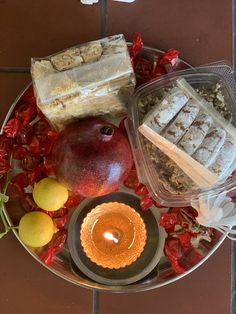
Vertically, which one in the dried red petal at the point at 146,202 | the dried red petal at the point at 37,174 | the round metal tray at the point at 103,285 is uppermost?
the dried red petal at the point at 37,174

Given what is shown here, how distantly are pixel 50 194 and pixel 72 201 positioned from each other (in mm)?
63

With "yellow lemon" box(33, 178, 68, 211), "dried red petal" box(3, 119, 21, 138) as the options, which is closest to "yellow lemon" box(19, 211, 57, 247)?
"yellow lemon" box(33, 178, 68, 211)

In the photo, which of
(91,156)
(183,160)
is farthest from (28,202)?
(183,160)

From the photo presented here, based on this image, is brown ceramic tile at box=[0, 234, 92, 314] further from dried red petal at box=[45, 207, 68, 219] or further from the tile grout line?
the tile grout line

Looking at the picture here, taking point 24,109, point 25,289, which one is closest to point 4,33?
point 24,109

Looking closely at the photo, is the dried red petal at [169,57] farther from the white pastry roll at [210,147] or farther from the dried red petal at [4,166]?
the dried red petal at [4,166]

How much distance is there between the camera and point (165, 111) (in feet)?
2.16

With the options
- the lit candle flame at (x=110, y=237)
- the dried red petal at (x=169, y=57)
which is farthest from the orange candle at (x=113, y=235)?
the dried red petal at (x=169, y=57)

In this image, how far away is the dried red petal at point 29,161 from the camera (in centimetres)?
74

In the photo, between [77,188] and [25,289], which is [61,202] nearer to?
[77,188]

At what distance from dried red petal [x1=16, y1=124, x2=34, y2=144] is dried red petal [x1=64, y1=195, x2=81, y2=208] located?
0.34 ft

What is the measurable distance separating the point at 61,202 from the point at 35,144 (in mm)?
97

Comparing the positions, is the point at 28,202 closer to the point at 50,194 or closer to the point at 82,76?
the point at 50,194

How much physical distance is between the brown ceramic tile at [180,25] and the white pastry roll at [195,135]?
164 mm
